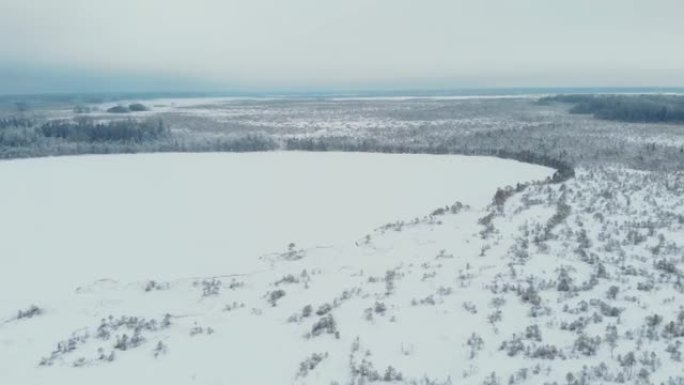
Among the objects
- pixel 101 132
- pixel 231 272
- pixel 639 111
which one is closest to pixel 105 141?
pixel 101 132

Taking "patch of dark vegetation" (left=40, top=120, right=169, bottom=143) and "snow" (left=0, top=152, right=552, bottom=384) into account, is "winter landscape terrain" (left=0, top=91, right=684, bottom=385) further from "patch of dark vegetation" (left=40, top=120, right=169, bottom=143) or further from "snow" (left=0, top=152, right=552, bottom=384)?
"patch of dark vegetation" (left=40, top=120, right=169, bottom=143)

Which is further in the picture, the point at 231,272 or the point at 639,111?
the point at 639,111

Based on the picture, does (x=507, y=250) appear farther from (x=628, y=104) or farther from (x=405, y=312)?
(x=628, y=104)

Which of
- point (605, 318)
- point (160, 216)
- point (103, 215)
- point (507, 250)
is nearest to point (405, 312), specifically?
point (605, 318)

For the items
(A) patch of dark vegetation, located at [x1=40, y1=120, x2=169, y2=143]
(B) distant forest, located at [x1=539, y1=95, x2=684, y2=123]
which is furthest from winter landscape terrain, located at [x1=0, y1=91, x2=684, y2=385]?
(B) distant forest, located at [x1=539, y1=95, x2=684, y2=123]

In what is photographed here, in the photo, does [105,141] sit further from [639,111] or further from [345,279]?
[639,111]

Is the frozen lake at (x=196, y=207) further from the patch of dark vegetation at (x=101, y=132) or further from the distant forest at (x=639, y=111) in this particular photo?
the distant forest at (x=639, y=111)
